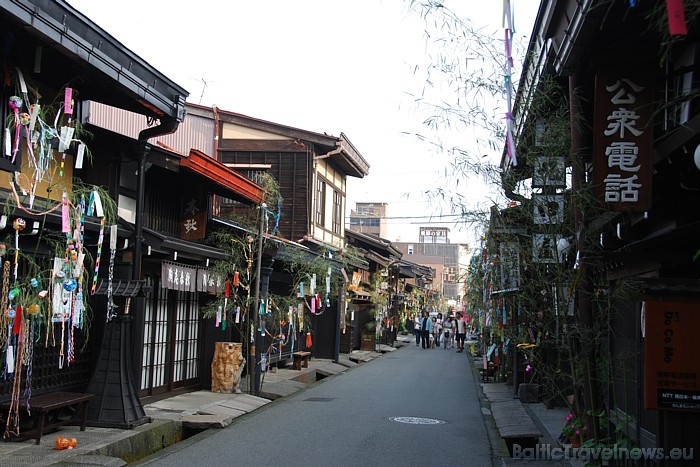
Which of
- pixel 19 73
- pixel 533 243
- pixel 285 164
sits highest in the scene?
pixel 285 164

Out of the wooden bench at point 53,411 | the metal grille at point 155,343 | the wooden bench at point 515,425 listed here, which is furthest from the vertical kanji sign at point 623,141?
the metal grille at point 155,343

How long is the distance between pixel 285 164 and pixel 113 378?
18.0m

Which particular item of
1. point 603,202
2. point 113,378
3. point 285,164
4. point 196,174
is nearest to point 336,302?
point 285,164

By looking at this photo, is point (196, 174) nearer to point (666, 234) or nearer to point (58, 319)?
point (58, 319)

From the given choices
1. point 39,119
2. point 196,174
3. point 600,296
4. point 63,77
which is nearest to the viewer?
point 600,296

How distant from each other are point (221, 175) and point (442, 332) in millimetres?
34064

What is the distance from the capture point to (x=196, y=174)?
49.5 feet

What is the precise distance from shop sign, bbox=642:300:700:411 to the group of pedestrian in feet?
114

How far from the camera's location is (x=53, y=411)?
10867mm

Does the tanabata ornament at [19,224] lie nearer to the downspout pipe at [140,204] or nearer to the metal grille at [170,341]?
the downspout pipe at [140,204]

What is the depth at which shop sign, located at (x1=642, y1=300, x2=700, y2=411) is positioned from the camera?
7105 mm

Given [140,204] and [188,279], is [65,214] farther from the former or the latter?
[188,279]

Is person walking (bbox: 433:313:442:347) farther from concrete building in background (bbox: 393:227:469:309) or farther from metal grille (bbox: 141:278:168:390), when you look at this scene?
concrete building in background (bbox: 393:227:469:309)

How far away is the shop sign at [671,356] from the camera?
711 cm
